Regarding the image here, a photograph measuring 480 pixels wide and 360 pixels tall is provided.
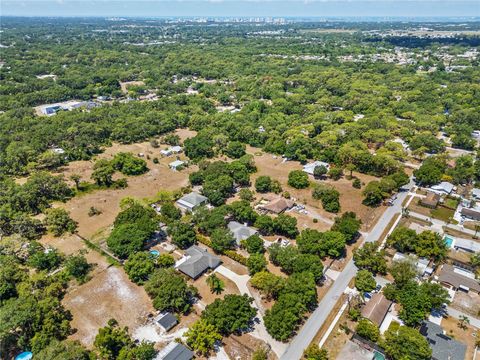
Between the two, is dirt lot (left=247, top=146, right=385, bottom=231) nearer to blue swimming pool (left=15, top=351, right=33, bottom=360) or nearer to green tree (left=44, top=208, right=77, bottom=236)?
green tree (left=44, top=208, right=77, bottom=236)

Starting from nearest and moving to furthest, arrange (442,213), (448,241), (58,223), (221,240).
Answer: (221,240)
(448,241)
(58,223)
(442,213)

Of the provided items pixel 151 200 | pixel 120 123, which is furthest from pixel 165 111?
pixel 151 200

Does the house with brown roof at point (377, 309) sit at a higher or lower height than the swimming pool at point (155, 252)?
higher

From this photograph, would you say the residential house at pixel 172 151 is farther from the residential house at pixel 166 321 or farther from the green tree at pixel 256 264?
the residential house at pixel 166 321

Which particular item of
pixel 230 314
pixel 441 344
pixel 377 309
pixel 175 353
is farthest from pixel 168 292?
pixel 441 344

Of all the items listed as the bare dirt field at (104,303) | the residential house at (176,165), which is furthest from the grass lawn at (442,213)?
the residential house at (176,165)

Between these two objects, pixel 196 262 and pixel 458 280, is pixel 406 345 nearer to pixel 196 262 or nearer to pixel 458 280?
pixel 458 280

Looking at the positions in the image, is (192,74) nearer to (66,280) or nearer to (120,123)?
(120,123)
